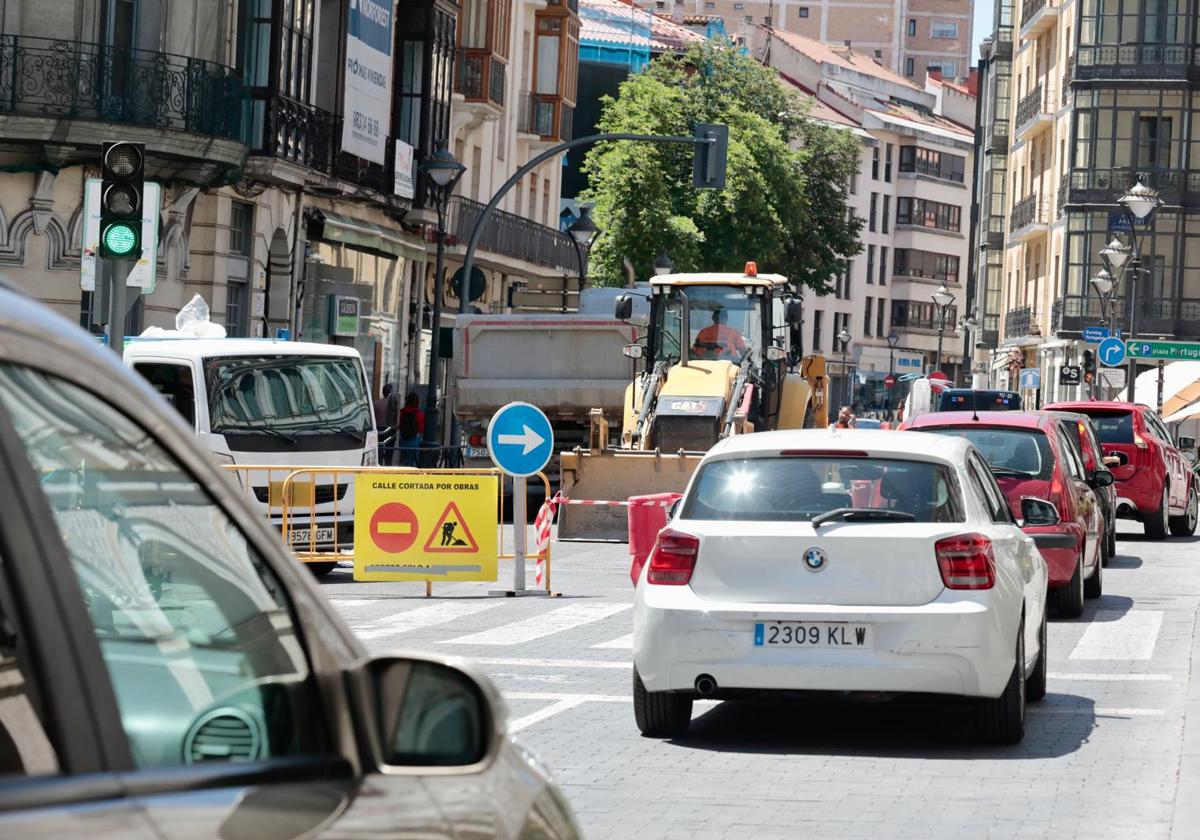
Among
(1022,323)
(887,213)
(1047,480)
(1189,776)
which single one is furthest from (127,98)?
(887,213)

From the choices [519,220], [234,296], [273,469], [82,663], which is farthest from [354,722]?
[519,220]

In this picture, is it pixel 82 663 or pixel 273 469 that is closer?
pixel 82 663

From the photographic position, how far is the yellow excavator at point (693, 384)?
28344 millimetres

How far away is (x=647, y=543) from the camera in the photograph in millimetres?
17453

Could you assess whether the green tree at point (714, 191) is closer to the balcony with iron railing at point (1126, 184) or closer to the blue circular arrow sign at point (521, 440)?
the balcony with iron railing at point (1126, 184)

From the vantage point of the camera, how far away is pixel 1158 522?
3042cm

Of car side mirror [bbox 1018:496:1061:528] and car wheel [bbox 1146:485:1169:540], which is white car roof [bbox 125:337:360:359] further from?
car wheel [bbox 1146:485:1169:540]

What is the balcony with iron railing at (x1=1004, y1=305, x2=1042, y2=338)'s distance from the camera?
86.2 metres

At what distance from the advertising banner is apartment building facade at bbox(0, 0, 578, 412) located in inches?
2.5

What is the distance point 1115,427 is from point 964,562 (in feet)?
68.7

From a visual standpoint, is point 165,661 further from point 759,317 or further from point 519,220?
point 519,220

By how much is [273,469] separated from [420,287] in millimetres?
28136

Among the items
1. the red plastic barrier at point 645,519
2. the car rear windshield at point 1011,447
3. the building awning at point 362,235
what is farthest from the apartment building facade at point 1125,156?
the red plastic barrier at point 645,519

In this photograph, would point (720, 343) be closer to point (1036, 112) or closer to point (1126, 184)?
point (1126, 184)
